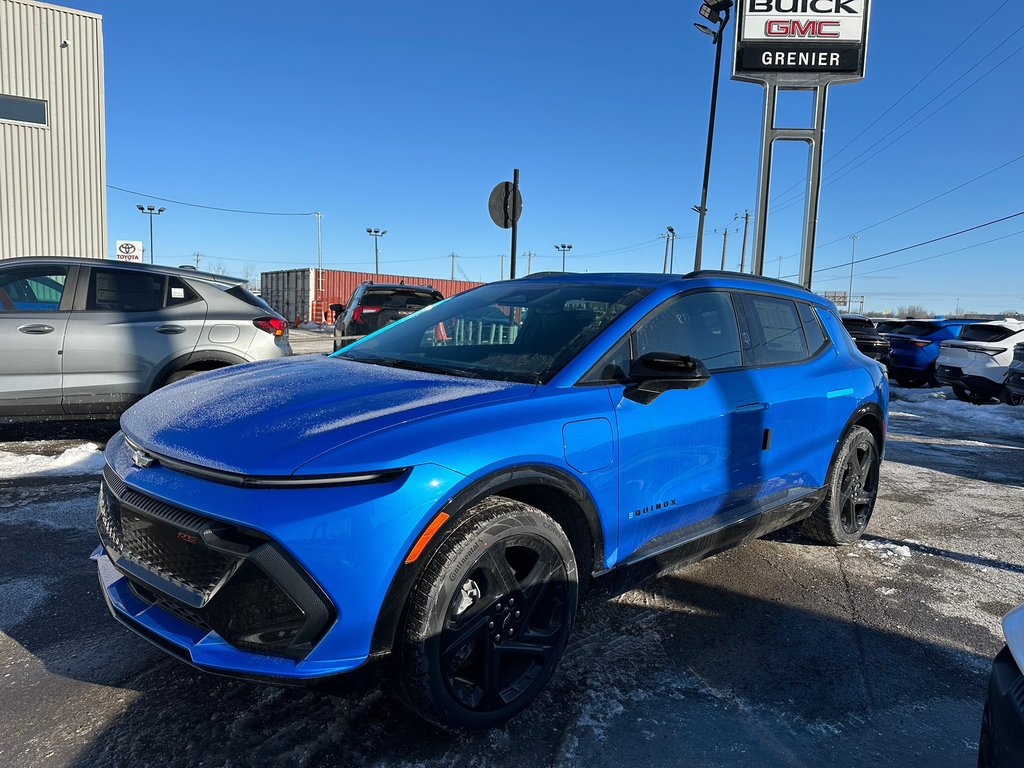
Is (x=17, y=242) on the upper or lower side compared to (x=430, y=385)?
upper

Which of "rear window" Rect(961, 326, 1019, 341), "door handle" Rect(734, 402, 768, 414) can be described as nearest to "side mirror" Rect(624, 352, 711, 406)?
"door handle" Rect(734, 402, 768, 414)

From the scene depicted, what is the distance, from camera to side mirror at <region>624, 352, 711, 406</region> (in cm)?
256

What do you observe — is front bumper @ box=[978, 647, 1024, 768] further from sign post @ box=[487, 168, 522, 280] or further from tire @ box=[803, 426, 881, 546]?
sign post @ box=[487, 168, 522, 280]

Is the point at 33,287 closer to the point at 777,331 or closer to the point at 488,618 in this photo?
the point at 488,618

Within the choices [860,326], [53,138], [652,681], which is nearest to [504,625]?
[652,681]

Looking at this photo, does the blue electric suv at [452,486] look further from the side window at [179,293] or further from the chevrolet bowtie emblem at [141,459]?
the side window at [179,293]

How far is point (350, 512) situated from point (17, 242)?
58.9ft

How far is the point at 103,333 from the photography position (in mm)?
5715

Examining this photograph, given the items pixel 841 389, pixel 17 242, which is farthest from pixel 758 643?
pixel 17 242

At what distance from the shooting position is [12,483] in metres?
4.90

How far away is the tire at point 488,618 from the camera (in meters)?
2.02

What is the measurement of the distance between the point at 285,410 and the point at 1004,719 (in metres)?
2.09

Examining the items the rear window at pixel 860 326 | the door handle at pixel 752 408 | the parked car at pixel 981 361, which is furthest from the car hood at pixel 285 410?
the rear window at pixel 860 326

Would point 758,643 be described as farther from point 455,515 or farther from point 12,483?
→ point 12,483
